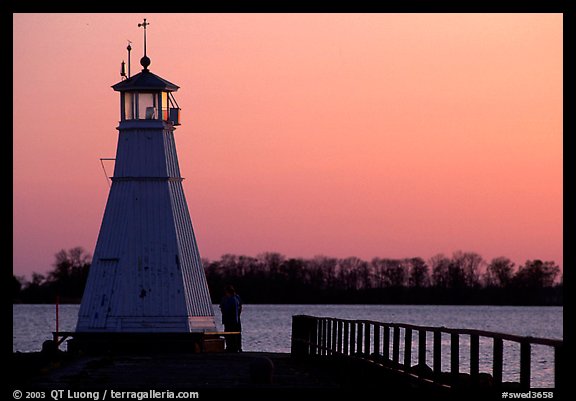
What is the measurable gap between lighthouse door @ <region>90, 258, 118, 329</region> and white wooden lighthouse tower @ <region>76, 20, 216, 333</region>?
2 cm

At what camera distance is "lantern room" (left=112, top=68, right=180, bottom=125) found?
3375 centimetres

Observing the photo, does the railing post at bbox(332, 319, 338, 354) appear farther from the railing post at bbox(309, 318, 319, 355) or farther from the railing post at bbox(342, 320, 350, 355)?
the railing post at bbox(309, 318, 319, 355)

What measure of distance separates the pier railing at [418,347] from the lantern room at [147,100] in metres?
6.42

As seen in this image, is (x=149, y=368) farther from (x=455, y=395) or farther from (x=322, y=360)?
(x=455, y=395)

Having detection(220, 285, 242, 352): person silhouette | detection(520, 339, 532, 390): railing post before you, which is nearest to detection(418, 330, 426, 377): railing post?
detection(520, 339, 532, 390): railing post

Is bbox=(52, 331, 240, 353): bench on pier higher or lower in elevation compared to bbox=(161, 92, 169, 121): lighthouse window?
lower

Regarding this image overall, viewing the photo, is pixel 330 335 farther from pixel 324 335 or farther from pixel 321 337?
pixel 321 337

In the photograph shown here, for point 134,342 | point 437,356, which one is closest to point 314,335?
point 134,342

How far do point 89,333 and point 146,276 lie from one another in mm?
1989

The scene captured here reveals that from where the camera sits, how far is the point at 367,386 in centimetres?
2066

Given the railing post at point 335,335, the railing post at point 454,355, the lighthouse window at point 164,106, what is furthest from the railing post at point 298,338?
the railing post at point 454,355

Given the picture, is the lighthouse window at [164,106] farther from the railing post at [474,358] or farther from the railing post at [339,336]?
the railing post at [474,358]
